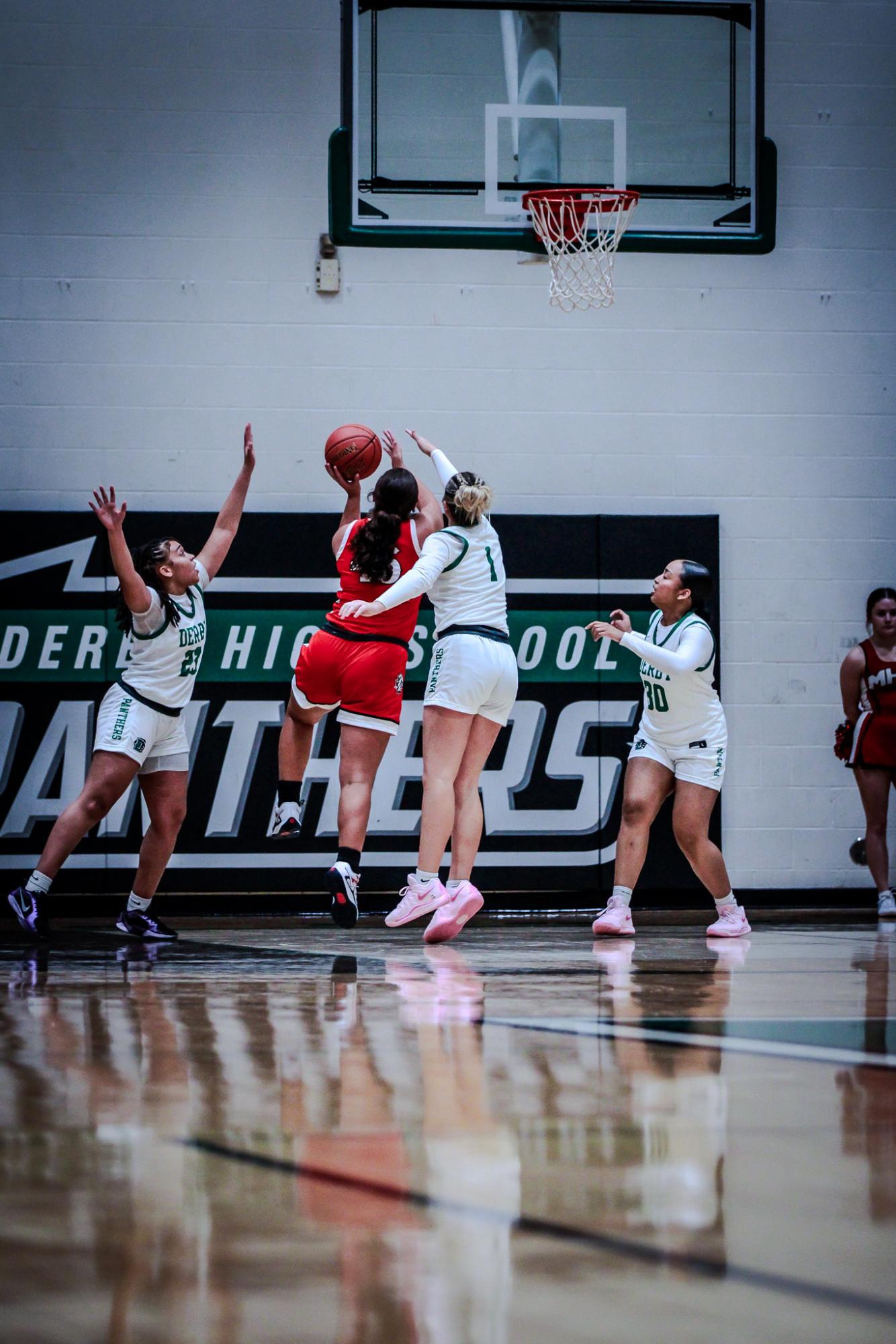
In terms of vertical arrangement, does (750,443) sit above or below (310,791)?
above

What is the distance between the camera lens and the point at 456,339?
948 centimetres

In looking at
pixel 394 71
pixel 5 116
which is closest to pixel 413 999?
pixel 394 71

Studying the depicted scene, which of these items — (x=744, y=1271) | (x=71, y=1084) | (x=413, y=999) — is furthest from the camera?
(x=413, y=999)

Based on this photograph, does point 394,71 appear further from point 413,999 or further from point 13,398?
point 413,999

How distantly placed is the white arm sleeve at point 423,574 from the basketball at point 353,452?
655 millimetres

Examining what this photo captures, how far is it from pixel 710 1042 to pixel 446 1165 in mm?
1446

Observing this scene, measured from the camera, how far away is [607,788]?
9.33 meters

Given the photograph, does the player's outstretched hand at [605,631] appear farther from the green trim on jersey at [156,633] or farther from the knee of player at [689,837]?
the green trim on jersey at [156,633]

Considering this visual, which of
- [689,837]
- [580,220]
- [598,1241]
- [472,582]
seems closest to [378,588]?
[472,582]

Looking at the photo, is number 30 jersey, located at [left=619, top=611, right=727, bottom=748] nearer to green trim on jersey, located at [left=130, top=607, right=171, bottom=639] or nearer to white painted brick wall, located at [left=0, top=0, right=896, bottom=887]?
green trim on jersey, located at [left=130, top=607, right=171, bottom=639]

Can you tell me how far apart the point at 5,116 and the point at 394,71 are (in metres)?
2.60

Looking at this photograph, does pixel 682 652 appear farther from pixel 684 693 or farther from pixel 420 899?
pixel 420 899

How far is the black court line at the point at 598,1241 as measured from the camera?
1.77 m

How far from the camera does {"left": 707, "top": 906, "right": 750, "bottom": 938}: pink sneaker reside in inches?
290
